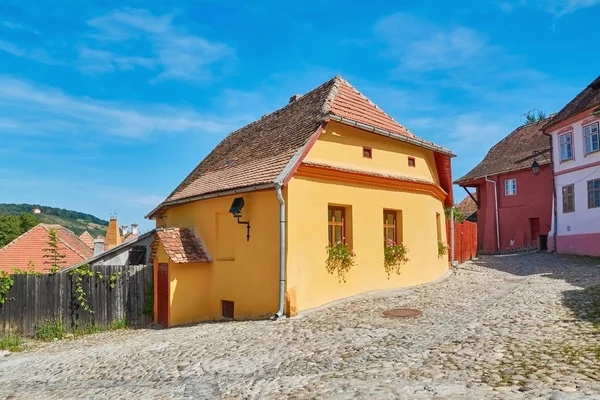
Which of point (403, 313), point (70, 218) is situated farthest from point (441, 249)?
point (70, 218)

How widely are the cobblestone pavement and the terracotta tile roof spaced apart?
2.02 m

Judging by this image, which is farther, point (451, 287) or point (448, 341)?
point (451, 287)

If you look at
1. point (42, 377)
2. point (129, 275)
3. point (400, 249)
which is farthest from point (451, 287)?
point (42, 377)

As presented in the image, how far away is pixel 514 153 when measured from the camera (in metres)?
29.5

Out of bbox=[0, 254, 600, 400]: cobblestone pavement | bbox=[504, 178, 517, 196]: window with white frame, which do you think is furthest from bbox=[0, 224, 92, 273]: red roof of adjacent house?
bbox=[504, 178, 517, 196]: window with white frame

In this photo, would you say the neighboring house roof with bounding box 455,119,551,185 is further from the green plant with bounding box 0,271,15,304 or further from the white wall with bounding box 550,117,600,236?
the green plant with bounding box 0,271,15,304

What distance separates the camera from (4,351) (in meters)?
11.0

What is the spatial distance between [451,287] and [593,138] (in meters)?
12.7

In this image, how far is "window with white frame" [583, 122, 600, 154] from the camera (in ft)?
67.9

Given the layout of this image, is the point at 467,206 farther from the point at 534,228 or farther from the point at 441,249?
the point at 441,249

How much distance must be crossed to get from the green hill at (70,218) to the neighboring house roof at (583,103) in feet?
285

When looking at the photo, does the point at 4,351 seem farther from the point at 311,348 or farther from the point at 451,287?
the point at 451,287

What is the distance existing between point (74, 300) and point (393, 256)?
8.78 meters

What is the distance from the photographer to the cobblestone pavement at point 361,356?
5453 mm
